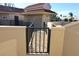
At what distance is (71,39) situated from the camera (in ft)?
11.4

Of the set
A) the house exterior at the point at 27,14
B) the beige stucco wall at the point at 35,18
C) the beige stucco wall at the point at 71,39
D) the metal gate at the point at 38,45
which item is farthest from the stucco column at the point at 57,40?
the beige stucco wall at the point at 35,18

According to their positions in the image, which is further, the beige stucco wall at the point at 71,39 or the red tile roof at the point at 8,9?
the red tile roof at the point at 8,9

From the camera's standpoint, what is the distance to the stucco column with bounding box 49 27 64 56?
3.53 m

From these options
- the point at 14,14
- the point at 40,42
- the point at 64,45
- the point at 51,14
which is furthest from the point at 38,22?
the point at 64,45

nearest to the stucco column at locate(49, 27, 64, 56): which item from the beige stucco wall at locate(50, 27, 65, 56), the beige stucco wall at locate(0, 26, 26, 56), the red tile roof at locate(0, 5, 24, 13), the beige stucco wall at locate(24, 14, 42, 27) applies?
the beige stucco wall at locate(50, 27, 65, 56)

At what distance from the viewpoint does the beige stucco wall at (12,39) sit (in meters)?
3.39

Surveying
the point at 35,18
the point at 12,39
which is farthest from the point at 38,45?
the point at 35,18

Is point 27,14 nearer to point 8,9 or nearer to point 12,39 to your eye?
point 8,9

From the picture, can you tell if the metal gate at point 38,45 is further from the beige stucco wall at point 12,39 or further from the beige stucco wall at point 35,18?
the beige stucco wall at point 35,18

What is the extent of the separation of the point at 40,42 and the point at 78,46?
50.6 inches

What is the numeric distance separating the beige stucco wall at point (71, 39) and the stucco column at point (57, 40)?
102 mm

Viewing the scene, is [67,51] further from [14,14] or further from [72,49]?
[14,14]

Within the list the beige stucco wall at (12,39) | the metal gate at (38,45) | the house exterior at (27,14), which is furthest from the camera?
the house exterior at (27,14)

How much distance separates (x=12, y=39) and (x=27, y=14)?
6.85 ft
